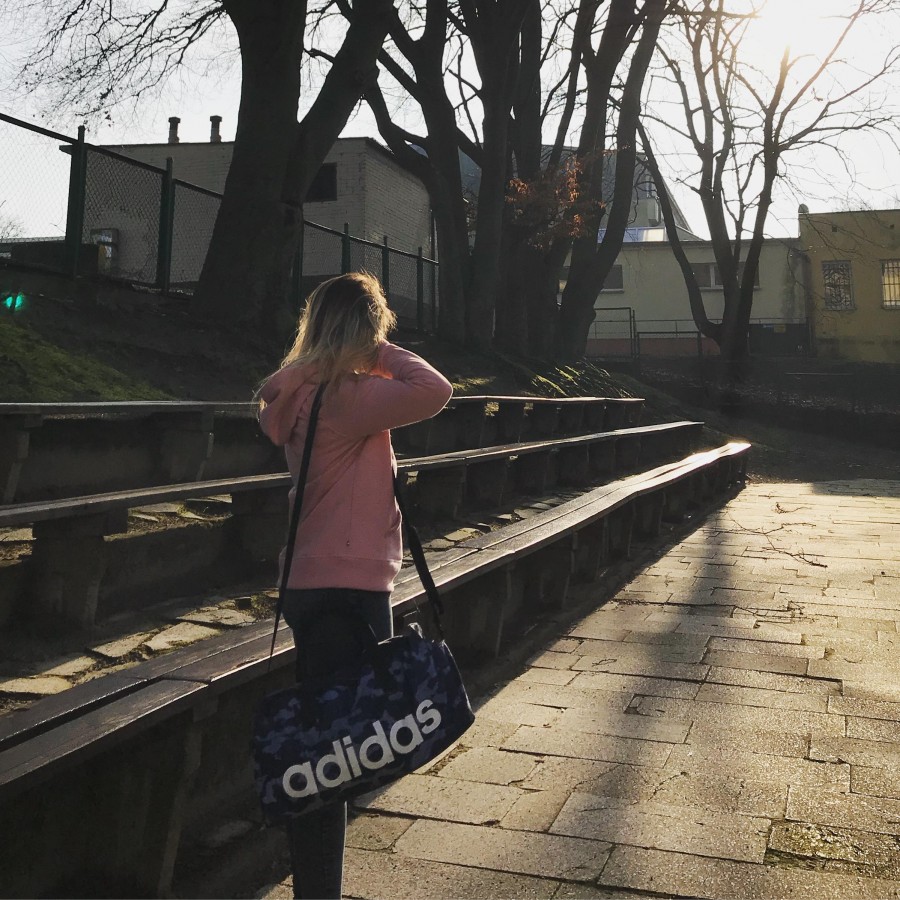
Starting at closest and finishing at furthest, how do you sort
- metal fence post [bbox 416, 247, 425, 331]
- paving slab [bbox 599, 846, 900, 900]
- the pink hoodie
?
the pink hoodie → paving slab [bbox 599, 846, 900, 900] → metal fence post [bbox 416, 247, 425, 331]

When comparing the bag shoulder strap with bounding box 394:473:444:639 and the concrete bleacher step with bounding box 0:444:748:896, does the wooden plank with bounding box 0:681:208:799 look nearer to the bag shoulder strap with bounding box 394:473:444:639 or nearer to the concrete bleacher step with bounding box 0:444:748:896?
the concrete bleacher step with bounding box 0:444:748:896

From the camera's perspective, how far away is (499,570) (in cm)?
516

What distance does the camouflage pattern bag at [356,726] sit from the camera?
2475mm

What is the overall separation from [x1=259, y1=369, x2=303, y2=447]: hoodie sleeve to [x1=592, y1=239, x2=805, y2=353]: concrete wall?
117 feet


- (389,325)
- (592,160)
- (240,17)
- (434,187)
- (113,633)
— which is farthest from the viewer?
(592,160)

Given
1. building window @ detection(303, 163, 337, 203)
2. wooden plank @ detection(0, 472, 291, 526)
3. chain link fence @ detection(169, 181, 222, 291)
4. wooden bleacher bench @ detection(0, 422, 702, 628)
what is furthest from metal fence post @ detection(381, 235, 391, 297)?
wooden plank @ detection(0, 472, 291, 526)

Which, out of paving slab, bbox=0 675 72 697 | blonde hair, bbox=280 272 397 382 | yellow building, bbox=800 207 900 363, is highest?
yellow building, bbox=800 207 900 363

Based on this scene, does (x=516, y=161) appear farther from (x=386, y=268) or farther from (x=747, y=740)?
(x=747, y=740)

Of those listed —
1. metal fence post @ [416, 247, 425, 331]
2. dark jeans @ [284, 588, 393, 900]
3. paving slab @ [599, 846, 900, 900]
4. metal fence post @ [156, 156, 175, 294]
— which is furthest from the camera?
metal fence post @ [416, 247, 425, 331]

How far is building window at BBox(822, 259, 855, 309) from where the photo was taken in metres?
37.7

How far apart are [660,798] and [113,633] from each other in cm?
219

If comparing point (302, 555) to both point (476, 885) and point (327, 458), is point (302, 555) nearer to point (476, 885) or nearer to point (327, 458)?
point (327, 458)

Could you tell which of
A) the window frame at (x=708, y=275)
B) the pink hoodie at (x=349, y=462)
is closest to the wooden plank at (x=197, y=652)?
the pink hoodie at (x=349, y=462)

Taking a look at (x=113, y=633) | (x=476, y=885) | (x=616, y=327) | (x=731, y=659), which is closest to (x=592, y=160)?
(x=731, y=659)
